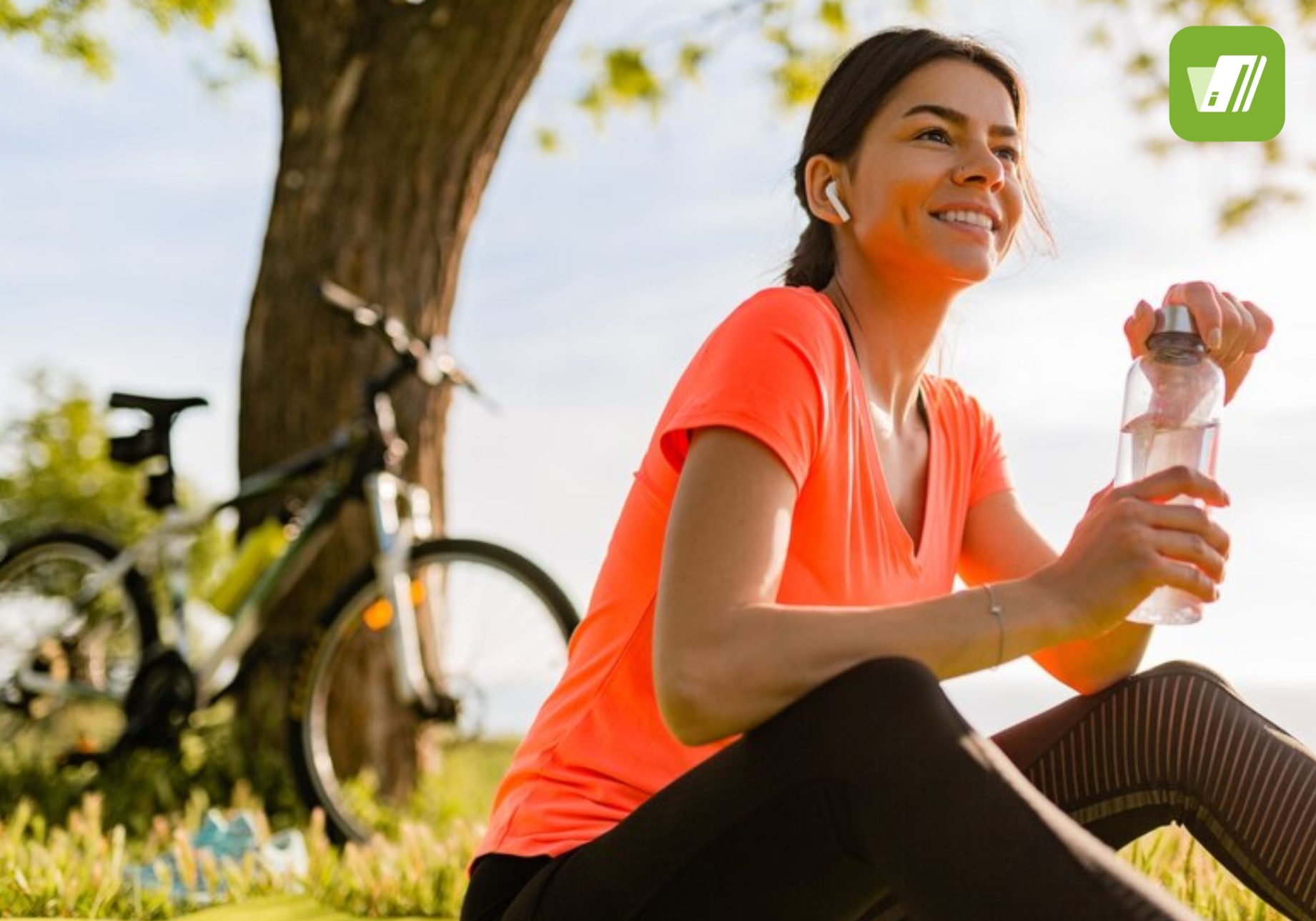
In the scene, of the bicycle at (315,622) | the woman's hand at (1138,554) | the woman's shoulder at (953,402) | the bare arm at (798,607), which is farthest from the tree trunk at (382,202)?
the woman's hand at (1138,554)

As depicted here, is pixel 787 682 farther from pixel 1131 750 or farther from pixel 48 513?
pixel 48 513

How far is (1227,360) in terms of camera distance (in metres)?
2.21

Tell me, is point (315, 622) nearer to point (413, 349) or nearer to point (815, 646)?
point (413, 349)

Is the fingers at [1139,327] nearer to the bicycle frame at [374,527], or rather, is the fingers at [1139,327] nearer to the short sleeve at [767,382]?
the short sleeve at [767,382]

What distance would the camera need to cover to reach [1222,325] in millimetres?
2154

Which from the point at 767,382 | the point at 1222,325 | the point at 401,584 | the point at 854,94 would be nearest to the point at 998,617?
the point at 767,382

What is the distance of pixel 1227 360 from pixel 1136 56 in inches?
231

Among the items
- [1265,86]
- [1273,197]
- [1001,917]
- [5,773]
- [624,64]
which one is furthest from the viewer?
[1273,197]

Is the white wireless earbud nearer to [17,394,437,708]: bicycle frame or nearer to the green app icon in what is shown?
[17,394,437,708]: bicycle frame

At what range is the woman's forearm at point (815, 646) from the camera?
165 cm

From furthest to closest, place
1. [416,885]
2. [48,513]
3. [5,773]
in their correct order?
[48,513]
[5,773]
[416,885]

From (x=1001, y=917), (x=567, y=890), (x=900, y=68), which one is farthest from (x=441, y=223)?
(x=1001, y=917)

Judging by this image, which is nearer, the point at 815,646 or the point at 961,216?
the point at 815,646

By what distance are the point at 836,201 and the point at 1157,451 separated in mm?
563
